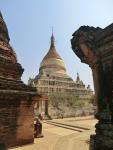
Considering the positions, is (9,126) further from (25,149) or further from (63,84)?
(63,84)

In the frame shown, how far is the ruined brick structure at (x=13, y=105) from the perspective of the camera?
8.25 m

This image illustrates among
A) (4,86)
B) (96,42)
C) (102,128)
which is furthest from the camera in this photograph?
(4,86)

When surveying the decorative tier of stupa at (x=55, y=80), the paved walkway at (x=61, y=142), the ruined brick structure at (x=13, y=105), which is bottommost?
the paved walkway at (x=61, y=142)

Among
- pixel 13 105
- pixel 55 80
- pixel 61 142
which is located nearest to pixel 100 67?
pixel 13 105

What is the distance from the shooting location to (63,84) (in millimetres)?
51312

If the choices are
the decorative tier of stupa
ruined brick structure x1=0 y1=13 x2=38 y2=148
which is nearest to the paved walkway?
ruined brick structure x1=0 y1=13 x2=38 y2=148

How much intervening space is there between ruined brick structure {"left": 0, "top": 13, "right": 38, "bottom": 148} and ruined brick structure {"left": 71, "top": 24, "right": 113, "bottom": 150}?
14.6ft

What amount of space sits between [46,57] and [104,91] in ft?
182

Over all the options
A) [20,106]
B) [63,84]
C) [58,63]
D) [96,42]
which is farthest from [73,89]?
[96,42]

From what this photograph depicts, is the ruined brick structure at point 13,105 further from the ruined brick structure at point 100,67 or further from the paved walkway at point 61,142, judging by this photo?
the ruined brick structure at point 100,67

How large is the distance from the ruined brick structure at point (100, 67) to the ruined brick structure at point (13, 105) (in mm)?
4459

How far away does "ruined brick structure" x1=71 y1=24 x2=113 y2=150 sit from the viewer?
3982 millimetres

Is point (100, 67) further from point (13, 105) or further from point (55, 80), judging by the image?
point (55, 80)

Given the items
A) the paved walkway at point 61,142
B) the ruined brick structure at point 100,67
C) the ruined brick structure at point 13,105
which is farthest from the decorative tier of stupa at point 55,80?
the ruined brick structure at point 100,67
